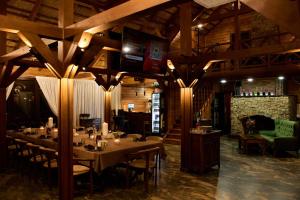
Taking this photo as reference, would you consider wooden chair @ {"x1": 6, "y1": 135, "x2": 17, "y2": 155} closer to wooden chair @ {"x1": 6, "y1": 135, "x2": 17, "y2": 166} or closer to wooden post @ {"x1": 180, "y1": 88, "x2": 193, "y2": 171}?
wooden chair @ {"x1": 6, "y1": 135, "x2": 17, "y2": 166}

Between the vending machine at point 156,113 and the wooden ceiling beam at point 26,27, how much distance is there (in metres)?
9.30

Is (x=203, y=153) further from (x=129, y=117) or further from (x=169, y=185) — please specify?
(x=129, y=117)

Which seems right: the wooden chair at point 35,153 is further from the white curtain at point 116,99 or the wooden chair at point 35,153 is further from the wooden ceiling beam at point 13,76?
the white curtain at point 116,99

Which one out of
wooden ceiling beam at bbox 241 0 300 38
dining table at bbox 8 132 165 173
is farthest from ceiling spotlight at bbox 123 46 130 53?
wooden ceiling beam at bbox 241 0 300 38

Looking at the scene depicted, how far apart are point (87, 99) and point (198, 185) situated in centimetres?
780

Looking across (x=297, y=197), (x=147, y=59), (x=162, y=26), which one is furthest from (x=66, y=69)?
(x=162, y=26)

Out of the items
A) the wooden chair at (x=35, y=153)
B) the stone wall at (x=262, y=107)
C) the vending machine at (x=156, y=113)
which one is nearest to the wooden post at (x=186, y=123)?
the wooden chair at (x=35, y=153)

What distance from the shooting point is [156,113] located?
1291cm

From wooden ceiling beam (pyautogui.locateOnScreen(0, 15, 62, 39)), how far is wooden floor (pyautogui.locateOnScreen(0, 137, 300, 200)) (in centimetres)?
281

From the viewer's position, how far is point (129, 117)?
12.4 m

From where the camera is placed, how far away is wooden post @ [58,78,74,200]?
391 cm

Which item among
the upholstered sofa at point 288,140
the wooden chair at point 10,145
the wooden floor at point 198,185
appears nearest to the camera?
the wooden floor at point 198,185

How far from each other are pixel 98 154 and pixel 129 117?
811 centimetres

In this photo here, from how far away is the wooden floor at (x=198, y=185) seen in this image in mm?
4496
